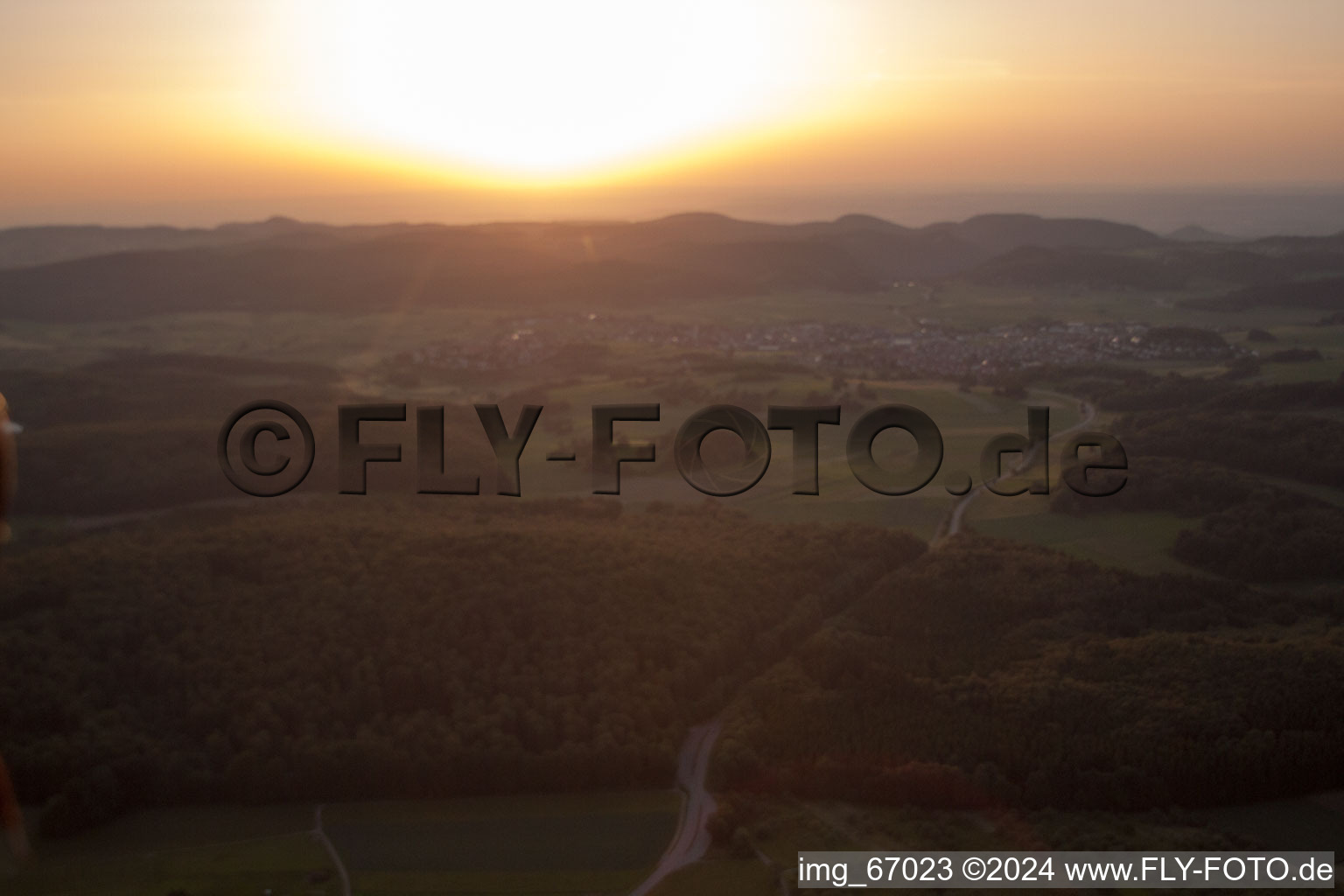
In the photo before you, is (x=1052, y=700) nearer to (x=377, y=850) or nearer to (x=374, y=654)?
(x=377, y=850)

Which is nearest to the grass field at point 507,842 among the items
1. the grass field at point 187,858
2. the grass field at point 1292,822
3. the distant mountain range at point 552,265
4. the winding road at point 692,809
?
the winding road at point 692,809

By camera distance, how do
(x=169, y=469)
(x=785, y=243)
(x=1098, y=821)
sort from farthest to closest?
(x=785, y=243) < (x=169, y=469) < (x=1098, y=821)

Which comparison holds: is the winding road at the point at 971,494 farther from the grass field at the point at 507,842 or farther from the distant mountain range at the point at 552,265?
the distant mountain range at the point at 552,265

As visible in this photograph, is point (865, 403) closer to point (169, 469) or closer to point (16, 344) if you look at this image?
point (169, 469)

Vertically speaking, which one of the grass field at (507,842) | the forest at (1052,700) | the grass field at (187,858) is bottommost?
the grass field at (187,858)

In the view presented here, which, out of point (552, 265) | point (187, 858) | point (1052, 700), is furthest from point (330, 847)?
point (552, 265)

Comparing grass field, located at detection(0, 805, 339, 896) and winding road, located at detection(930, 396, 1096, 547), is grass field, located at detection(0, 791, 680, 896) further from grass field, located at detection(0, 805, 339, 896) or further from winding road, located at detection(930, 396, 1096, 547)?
winding road, located at detection(930, 396, 1096, 547)

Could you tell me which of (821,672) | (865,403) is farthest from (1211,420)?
(821,672)
